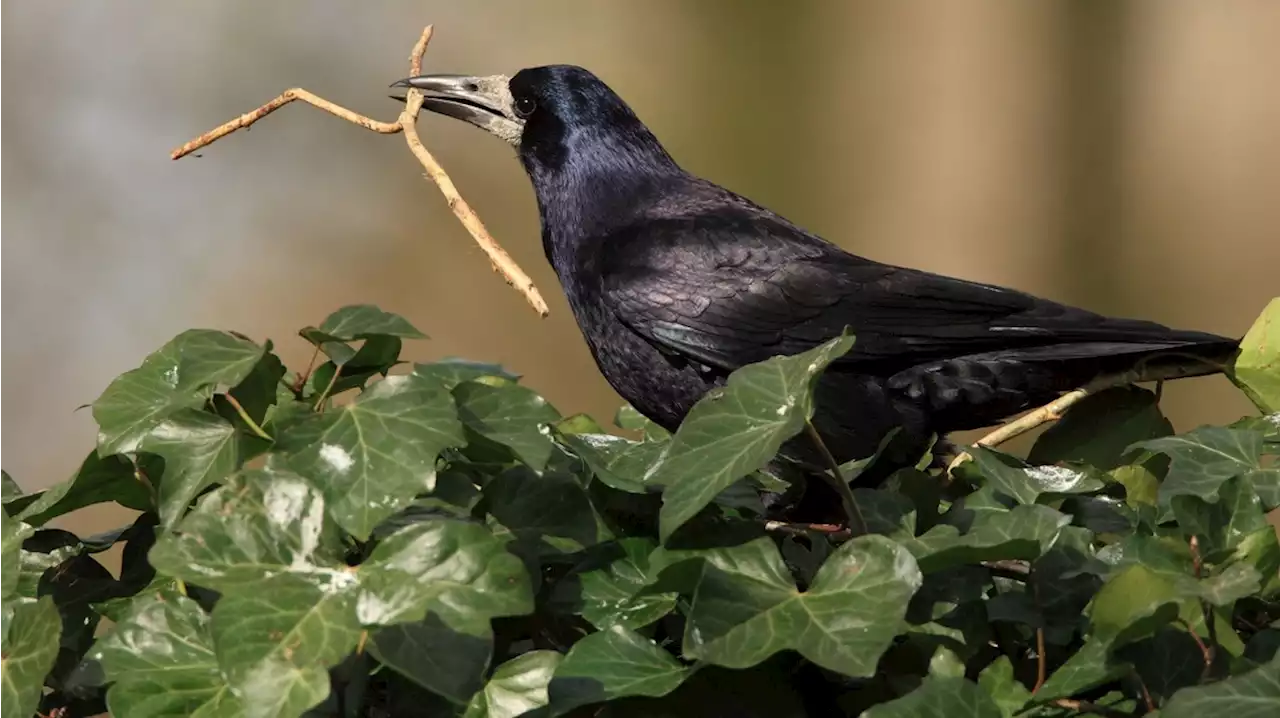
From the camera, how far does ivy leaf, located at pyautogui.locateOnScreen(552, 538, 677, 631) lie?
1.63ft

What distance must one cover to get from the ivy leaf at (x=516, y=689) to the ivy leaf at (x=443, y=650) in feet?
0.12

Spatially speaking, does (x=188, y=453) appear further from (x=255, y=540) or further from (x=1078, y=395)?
(x=1078, y=395)

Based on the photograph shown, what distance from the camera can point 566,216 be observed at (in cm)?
175

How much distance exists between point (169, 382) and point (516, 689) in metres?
0.21

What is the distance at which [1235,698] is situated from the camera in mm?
385

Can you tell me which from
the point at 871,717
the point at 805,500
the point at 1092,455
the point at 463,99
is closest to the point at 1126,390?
the point at 1092,455

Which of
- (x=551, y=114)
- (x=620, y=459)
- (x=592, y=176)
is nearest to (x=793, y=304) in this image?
(x=592, y=176)

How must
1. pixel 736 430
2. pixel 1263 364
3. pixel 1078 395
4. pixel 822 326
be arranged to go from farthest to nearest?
pixel 822 326 → pixel 1078 395 → pixel 1263 364 → pixel 736 430

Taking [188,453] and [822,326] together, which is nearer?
[188,453]

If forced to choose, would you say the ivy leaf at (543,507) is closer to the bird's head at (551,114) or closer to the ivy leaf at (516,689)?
the ivy leaf at (516,689)

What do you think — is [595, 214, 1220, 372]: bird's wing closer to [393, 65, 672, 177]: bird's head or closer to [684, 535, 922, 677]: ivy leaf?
[393, 65, 672, 177]: bird's head

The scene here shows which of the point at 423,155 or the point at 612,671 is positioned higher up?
the point at 423,155

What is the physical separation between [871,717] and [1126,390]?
0.59 meters

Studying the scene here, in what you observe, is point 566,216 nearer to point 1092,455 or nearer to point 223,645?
point 1092,455
